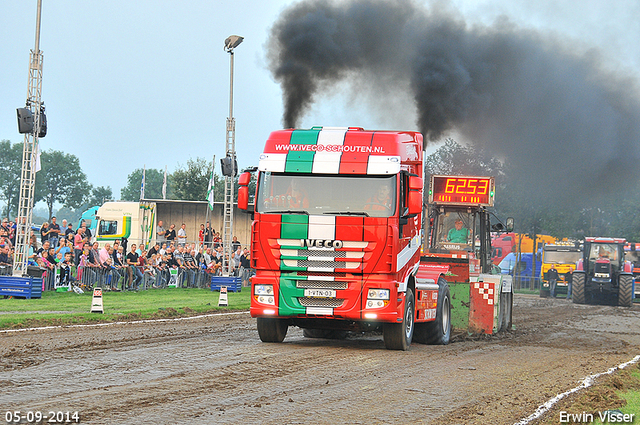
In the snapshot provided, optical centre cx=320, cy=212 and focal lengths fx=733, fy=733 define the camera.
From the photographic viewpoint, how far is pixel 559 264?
42.6 meters

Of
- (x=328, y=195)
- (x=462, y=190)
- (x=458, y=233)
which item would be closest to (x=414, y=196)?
(x=328, y=195)

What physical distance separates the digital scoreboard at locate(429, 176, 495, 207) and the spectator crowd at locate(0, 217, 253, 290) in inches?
459

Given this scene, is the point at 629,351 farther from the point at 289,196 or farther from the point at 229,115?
the point at 229,115

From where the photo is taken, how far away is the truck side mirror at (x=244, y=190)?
11.8 m

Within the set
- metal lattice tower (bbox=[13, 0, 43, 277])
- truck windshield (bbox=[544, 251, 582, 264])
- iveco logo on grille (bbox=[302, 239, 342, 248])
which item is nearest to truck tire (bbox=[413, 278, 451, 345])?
iveco logo on grille (bbox=[302, 239, 342, 248])

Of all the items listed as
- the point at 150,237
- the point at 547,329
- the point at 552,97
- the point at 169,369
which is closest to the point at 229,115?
the point at 150,237

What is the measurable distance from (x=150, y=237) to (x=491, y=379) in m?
29.8

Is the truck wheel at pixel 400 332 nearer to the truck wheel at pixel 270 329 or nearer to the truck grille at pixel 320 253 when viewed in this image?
the truck grille at pixel 320 253

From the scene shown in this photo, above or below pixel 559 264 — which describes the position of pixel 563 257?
above

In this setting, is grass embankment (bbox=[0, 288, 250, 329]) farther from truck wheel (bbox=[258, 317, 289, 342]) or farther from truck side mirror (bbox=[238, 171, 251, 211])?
truck side mirror (bbox=[238, 171, 251, 211])

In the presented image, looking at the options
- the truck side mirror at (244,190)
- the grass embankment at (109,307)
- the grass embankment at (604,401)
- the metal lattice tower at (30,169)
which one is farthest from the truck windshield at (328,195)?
the metal lattice tower at (30,169)

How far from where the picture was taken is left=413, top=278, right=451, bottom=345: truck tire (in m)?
14.1

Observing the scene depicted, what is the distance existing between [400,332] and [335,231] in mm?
2083

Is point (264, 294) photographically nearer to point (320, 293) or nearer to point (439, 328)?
point (320, 293)
